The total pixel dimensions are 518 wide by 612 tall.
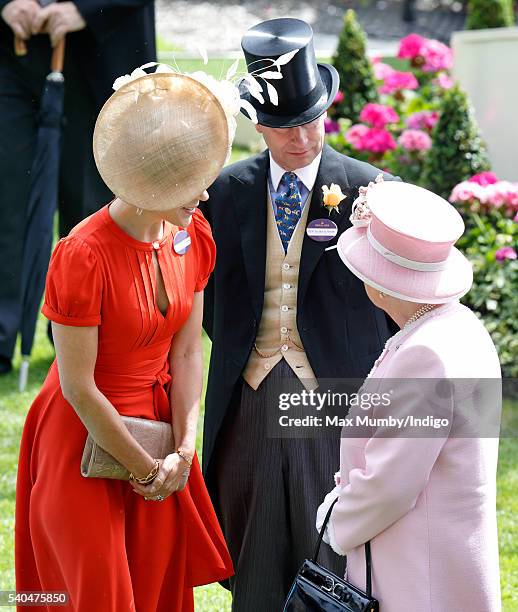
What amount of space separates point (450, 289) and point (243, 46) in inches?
52.7

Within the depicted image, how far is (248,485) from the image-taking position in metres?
3.93

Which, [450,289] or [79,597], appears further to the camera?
[79,597]

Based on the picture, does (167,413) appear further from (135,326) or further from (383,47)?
(383,47)

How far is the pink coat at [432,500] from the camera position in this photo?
280cm

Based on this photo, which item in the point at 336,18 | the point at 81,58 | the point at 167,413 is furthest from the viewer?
the point at 336,18

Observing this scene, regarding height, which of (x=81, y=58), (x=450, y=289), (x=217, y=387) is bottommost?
(x=81, y=58)

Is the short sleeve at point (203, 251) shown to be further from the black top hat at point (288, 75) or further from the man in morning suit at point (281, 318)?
the black top hat at point (288, 75)

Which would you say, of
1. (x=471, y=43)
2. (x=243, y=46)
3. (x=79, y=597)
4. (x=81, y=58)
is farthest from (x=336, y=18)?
(x=79, y=597)

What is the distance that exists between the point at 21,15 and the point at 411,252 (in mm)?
4486

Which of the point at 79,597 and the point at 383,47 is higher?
the point at 79,597

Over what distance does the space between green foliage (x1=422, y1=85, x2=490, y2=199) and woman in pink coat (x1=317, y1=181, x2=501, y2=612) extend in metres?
4.77

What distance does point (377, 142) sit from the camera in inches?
328

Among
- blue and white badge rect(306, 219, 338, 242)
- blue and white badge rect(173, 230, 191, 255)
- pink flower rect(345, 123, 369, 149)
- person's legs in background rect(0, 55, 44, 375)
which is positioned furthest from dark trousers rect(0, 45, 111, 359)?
blue and white badge rect(173, 230, 191, 255)

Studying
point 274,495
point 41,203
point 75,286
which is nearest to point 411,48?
point 41,203
